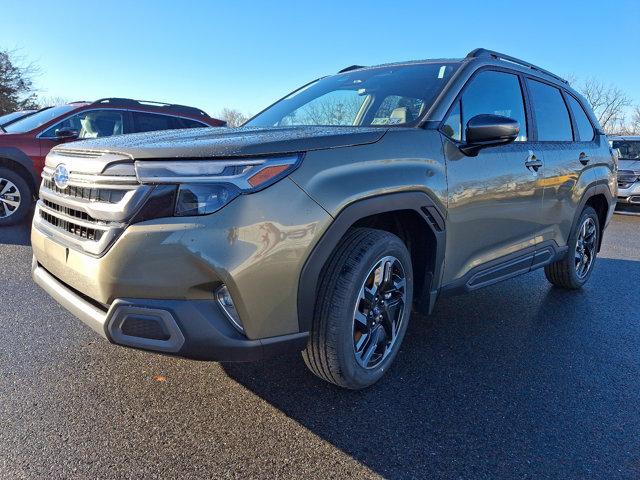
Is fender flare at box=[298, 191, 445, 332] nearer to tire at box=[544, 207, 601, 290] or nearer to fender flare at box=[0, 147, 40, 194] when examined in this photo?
tire at box=[544, 207, 601, 290]

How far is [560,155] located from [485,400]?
2.13 metres

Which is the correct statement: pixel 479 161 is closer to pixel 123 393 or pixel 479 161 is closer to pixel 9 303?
pixel 123 393

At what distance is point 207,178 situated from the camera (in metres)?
1.87

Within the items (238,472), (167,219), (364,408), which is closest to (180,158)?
(167,219)

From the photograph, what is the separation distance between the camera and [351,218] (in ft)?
7.10

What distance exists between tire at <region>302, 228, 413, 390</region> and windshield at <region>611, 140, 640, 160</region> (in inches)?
464

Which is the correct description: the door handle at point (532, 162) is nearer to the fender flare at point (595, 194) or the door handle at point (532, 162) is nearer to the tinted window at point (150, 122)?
the fender flare at point (595, 194)

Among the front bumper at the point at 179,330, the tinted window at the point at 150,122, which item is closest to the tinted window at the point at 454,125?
the front bumper at the point at 179,330

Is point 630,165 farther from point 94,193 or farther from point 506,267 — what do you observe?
point 94,193

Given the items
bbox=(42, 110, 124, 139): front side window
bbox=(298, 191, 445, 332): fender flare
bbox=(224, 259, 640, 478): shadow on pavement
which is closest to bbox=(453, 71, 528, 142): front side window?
bbox=(298, 191, 445, 332): fender flare

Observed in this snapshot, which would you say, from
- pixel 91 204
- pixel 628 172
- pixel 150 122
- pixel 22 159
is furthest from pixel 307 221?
pixel 628 172

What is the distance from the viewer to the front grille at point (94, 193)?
6.42ft

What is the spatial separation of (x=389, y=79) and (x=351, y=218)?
57.9 inches

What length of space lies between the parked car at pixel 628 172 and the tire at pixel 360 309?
11.1 meters
